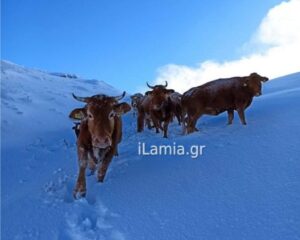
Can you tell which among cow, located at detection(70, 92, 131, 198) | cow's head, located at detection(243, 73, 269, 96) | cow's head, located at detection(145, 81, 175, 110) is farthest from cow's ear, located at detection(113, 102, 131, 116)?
cow's head, located at detection(145, 81, 175, 110)

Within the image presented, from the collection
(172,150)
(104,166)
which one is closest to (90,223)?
(104,166)

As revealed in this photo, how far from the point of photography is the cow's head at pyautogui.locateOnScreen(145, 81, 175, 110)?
40.0 feet

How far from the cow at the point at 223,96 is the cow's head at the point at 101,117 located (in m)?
3.83

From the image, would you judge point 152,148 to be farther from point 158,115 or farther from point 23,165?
point 23,165

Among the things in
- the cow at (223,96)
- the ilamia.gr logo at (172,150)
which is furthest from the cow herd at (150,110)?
the ilamia.gr logo at (172,150)

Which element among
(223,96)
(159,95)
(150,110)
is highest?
(159,95)

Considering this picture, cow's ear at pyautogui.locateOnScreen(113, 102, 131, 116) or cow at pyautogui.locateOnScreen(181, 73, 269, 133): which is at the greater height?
cow at pyautogui.locateOnScreen(181, 73, 269, 133)

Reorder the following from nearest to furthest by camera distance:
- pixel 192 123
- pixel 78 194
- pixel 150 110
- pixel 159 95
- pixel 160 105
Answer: pixel 78 194 < pixel 192 123 < pixel 160 105 < pixel 159 95 < pixel 150 110

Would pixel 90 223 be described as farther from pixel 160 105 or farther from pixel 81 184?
pixel 160 105

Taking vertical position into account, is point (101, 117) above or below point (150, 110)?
below

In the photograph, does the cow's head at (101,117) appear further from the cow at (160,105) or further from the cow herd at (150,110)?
the cow at (160,105)

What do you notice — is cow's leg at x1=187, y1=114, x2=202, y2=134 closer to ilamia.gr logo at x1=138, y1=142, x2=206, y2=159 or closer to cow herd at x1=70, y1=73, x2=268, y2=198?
cow herd at x1=70, y1=73, x2=268, y2=198

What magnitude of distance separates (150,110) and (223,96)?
8.72ft

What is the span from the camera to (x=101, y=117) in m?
6.78
